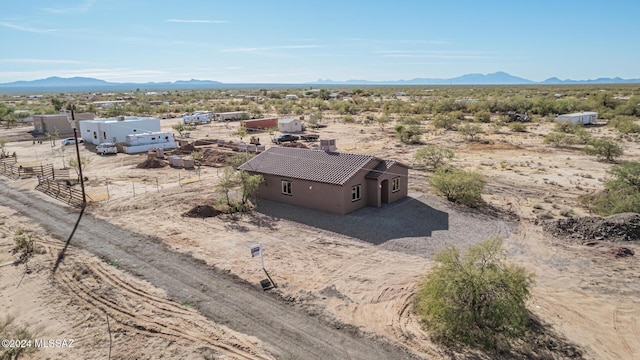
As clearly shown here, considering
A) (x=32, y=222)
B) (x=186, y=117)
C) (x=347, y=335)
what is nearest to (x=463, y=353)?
(x=347, y=335)

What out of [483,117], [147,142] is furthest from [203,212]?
[483,117]

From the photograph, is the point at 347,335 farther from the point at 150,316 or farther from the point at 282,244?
the point at 282,244

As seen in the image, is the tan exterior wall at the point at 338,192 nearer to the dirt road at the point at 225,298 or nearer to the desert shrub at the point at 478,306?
the dirt road at the point at 225,298

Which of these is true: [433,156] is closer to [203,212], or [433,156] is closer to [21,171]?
[203,212]

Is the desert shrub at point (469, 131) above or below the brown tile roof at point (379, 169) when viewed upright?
below

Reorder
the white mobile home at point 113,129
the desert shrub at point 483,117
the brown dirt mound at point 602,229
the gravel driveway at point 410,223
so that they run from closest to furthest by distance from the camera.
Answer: the brown dirt mound at point 602,229
the gravel driveway at point 410,223
the white mobile home at point 113,129
the desert shrub at point 483,117

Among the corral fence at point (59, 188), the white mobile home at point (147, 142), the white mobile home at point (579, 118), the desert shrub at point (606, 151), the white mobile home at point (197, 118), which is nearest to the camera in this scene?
the corral fence at point (59, 188)

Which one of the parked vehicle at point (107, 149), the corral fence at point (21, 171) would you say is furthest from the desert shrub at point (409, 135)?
the corral fence at point (21, 171)
